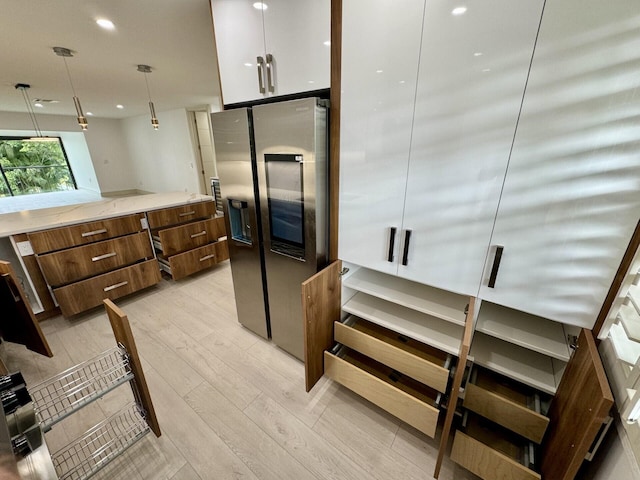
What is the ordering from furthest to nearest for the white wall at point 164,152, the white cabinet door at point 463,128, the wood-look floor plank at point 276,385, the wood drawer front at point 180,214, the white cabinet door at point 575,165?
the white wall at point 164,152
the wood drawer front at point 180,214
the wood-look floor plank at point 276,385
the white cabinet door at point 463,128
the white cabinet door at point 575,165

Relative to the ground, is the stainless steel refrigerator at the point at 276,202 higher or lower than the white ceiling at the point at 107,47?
lower

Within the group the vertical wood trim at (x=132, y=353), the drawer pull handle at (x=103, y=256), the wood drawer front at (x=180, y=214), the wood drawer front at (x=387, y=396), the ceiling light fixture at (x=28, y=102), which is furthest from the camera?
the ceiling light fixture at (x=28, y=102)

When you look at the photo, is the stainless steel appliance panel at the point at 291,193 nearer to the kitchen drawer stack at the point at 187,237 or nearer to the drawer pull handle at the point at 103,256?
the kitchen drawer stack at the point at 187,237

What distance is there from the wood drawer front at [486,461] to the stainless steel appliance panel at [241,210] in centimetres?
139

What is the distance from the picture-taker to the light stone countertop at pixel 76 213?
79.7 inches

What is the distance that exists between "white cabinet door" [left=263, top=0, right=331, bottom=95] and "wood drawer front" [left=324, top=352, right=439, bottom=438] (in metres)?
→ 1.53

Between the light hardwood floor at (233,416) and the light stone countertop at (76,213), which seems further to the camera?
the light stone countertop at (76,213)

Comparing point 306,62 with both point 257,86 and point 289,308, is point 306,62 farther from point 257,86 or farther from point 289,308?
point 289,308

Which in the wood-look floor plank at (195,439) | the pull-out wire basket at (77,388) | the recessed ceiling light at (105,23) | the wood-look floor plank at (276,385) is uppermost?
the recessed ceiling light at (105,23)

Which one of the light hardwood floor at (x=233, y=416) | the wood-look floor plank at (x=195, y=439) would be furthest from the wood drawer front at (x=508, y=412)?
the wood-look floor plank at (x=195, y=439)

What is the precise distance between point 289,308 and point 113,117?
9174 mm

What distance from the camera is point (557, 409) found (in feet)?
3.25

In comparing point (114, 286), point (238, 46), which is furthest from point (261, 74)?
point (114, 286)

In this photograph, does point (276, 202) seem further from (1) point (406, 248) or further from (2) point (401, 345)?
(2) point (401, 345)
